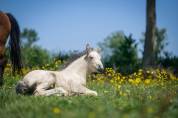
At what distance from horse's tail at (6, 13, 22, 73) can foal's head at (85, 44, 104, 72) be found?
3388mm

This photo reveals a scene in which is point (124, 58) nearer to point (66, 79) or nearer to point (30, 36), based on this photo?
point (66, 79)

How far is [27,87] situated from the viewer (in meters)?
11.3

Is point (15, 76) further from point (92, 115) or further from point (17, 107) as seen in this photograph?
point (92, 115)

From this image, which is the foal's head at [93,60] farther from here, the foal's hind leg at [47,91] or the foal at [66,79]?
the foal's hind leg at [47,91]

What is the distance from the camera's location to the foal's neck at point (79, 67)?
38.9 ft

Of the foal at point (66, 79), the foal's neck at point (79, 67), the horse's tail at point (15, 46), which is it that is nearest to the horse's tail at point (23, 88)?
the foal at point (66, 79)

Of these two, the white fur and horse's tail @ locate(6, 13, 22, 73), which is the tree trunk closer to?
horse's tail @ locate(6, 13, 22, 73)

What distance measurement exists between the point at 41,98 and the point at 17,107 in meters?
1.93

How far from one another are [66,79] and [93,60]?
85cm

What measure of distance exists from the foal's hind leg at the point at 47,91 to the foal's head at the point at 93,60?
3.51 feet

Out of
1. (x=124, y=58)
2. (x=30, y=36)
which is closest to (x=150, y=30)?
(x=124, y=58)

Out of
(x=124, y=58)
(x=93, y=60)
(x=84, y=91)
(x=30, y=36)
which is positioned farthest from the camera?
(x=30, y=36)

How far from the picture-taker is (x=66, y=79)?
11.5 meters

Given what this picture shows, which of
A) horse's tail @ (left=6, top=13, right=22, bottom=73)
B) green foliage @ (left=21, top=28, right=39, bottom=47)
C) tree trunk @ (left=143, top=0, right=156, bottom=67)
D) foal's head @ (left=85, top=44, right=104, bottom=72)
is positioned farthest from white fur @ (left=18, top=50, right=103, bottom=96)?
green foliage @ (left=21, top=28, right=39, bottom=47)
